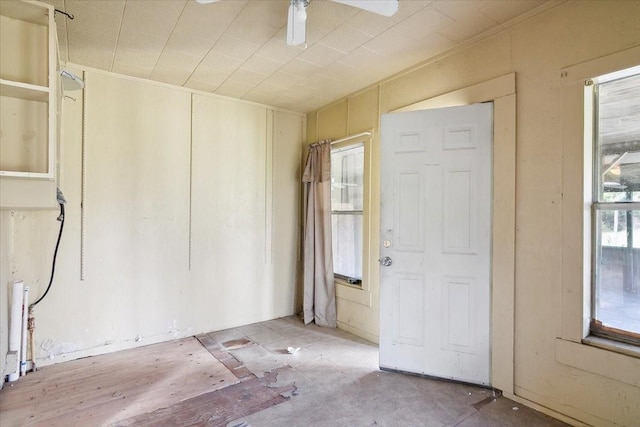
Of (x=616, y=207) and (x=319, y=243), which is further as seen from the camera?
(x=319, y=243)

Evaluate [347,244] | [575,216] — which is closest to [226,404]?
[347,244]

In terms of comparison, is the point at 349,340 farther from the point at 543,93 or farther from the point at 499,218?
the point at 543,93

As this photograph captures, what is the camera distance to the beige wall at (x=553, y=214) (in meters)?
1.81

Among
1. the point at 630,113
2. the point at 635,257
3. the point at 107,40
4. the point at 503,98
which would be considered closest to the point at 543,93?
the point at 503,98

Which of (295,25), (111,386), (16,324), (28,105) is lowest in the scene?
(111,386)

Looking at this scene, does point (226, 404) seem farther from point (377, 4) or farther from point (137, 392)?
point (377, 4)

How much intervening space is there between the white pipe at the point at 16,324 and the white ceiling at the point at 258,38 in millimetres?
1953

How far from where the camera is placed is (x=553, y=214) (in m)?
2.04

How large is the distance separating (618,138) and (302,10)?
1982 millimetres

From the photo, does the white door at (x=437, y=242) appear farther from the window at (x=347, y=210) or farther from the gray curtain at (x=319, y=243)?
the gray curtain at (x=319, y=243)

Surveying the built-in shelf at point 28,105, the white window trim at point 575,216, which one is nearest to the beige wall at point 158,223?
the built-in shelf at point 28,105

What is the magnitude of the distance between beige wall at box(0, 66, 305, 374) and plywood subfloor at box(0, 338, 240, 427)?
0.28m

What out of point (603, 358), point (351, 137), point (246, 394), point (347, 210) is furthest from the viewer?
point (347, 210)

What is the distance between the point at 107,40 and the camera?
2434 mm
